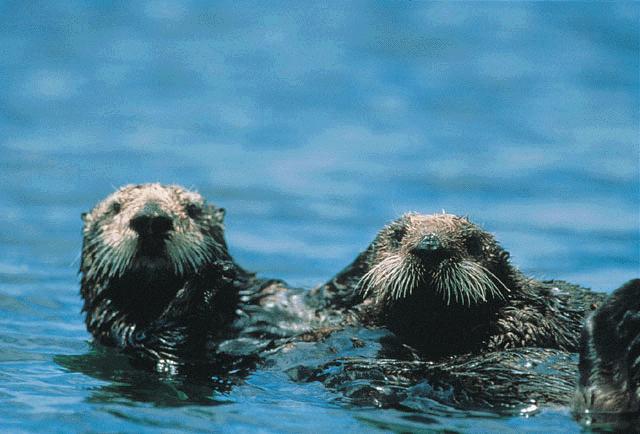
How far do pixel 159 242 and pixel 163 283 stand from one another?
0.28 meters

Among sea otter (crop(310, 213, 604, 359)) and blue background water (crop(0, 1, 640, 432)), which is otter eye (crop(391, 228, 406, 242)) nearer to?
sea otter (crop(310, 213, 604, 359))

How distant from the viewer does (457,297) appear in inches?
224

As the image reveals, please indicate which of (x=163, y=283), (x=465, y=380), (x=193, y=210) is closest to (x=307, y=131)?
(x=193, y=210)

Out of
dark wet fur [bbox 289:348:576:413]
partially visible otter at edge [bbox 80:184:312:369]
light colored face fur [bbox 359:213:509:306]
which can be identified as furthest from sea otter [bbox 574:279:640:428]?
partially visible otter at edge [bbox 80:184:312:369]

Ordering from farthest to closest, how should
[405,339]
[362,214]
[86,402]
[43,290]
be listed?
[362,214] < [43,290] < [405,339] < [86,402]

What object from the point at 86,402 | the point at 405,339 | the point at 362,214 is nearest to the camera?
the point at 86,402

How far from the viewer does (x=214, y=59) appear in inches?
604

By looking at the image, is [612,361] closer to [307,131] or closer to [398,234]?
[398,234]

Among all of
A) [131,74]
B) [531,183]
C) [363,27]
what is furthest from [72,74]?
[531,183]

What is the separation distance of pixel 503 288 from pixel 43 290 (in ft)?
14.7

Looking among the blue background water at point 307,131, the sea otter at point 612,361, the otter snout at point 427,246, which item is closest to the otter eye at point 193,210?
the blue background water at point 307,131

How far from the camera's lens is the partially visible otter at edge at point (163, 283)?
21.2 ft

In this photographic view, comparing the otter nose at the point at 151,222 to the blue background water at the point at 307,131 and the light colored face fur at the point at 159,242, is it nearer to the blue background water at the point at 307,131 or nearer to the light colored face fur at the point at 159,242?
the light colored face fur at the point at 159,242

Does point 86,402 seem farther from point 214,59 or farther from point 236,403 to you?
point 214,59
